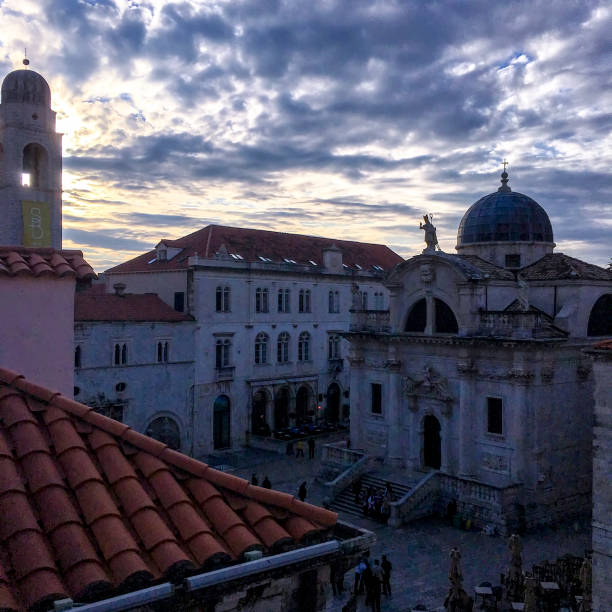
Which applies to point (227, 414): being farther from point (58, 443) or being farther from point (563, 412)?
point (58, 443)

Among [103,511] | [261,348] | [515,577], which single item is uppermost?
[103,511]

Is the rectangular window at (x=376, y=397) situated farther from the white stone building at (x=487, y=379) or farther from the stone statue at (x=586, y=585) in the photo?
the stone statue at (x=586, y=585)

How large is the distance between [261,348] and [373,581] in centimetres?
2537

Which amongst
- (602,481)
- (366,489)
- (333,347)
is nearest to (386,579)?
(602,481)

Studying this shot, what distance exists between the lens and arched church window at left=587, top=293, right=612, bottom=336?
1219 inches

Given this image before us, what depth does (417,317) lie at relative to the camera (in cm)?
3322

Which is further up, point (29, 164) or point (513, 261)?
point (29, 164)

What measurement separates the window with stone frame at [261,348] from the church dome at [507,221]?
15.1 m

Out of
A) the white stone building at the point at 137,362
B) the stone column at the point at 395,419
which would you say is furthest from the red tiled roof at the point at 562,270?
the white stone building at the point at 137,362

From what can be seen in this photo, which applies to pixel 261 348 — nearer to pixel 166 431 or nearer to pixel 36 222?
pixel 166 431

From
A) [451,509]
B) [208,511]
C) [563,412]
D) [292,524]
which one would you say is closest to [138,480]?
[208,511]

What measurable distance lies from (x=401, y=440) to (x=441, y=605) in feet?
43.2

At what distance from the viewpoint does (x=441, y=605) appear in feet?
67.3

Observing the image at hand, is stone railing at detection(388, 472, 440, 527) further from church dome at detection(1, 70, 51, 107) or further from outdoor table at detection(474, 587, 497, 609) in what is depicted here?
church dome at detection(1, 70, 51, 107)
